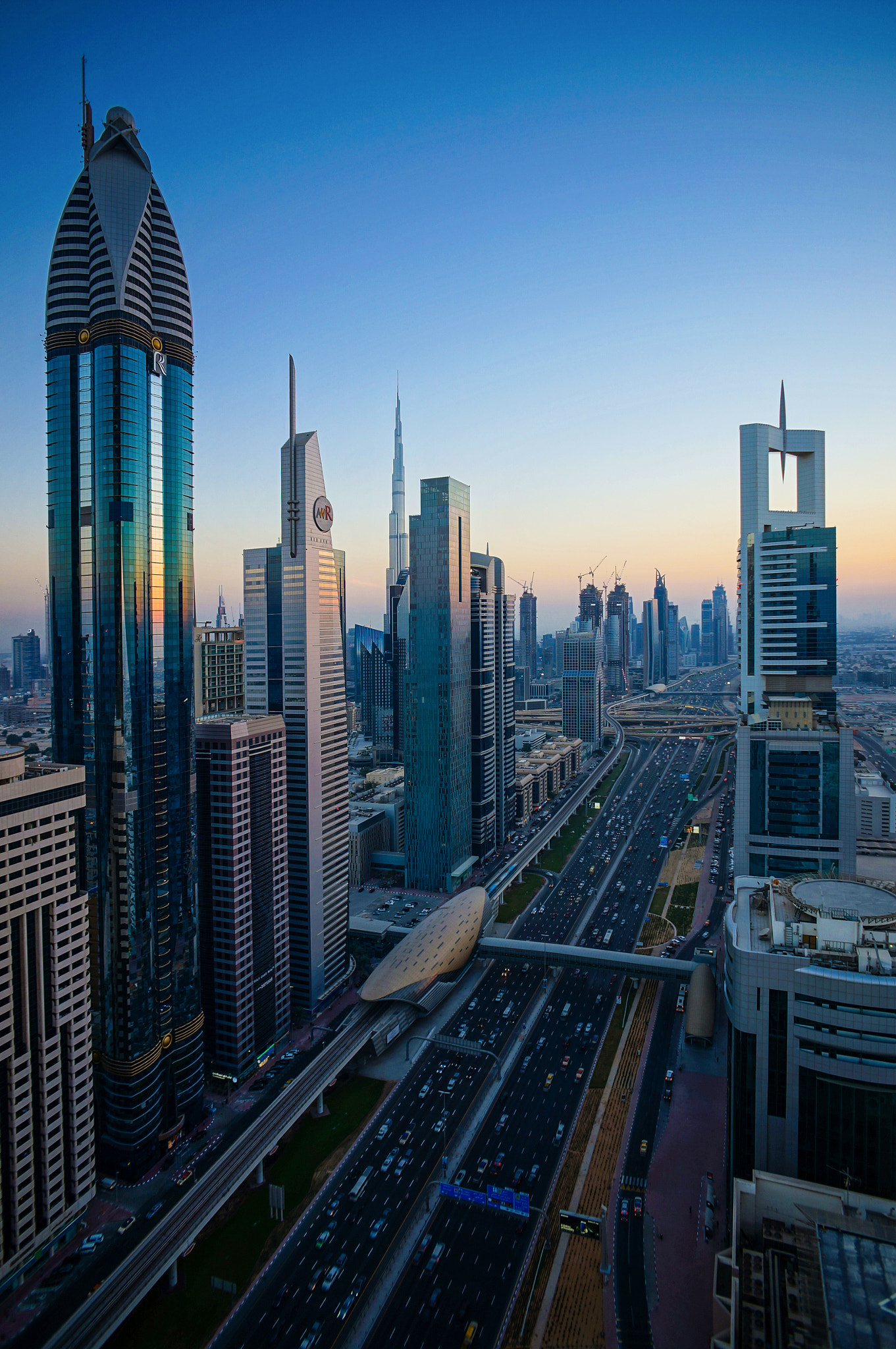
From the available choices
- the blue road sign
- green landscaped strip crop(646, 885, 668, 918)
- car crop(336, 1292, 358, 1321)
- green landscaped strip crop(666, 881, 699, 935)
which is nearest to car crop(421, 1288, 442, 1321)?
car crop(336, 1292, 358, 1321)

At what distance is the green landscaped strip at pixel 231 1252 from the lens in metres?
49.7

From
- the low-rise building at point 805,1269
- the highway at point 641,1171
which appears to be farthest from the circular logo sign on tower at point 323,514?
the low-rise building at point 805,1269

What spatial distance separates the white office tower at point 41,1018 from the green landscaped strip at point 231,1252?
32.6 feet

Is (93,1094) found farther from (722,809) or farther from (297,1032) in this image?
(722,809)

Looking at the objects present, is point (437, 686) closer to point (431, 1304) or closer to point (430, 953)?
point (430, 953)

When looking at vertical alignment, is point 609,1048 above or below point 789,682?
below

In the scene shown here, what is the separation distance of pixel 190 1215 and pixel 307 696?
5033cm

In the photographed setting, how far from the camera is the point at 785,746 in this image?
89.4 m

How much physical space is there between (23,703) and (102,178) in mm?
143698

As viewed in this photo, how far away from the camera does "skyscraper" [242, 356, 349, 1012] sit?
89.5 m

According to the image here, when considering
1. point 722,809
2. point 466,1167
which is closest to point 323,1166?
point 466,1167

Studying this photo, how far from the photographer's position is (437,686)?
419 feet

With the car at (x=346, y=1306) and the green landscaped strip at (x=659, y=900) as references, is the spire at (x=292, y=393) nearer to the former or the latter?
the car at (x=346, y=1306)

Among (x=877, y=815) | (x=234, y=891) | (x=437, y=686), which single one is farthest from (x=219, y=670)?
(x=877, y=815)
